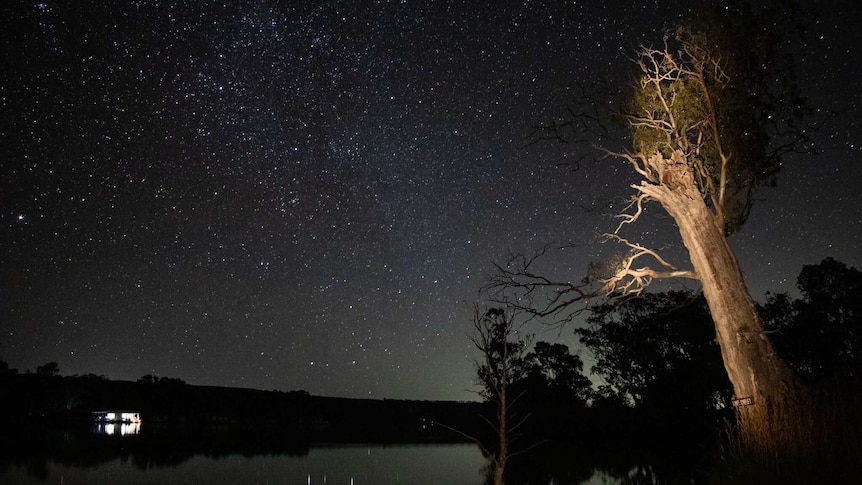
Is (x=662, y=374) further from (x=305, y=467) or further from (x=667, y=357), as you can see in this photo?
(x=305, y=467)

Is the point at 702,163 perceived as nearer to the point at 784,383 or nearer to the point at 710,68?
the point at 710,68

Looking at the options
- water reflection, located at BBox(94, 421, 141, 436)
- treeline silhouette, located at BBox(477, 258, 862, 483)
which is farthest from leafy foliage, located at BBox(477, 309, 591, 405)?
water reflection, located at BBox(94, 421, 141, 436)

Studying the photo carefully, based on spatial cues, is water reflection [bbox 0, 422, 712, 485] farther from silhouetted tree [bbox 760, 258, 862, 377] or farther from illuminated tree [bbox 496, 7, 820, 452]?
illuminated tree [bbox 496, 7, 820, 452]

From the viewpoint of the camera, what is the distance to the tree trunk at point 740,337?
297 inches

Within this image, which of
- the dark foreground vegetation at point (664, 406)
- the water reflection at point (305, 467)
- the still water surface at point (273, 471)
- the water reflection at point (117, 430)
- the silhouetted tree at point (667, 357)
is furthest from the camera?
the water reflection at point (117, 430)

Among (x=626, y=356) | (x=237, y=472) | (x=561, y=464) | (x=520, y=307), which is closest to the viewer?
(x=520, y=307)

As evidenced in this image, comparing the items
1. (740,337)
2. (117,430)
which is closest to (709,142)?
(740,337)

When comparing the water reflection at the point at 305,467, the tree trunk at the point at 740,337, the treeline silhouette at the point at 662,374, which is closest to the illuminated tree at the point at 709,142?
the tree trunk at the point at 740,337

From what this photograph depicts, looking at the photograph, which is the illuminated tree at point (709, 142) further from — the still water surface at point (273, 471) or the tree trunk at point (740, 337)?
the still water surface at point (273, 471)

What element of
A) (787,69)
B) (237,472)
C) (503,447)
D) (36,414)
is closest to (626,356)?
(237,472)

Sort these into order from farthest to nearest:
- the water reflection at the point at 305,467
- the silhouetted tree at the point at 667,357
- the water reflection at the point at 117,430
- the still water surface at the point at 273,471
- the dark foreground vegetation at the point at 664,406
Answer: the water reflection at the point at 117,430, the silhouetted tree at the point at 667,357, the water reflection at the point at 305,467, the still water surface at the point at 273,471, the dark foreground vegetation at the point at 664,406

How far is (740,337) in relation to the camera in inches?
340

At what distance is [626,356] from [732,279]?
34.9 m

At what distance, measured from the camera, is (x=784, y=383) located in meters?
8.10
